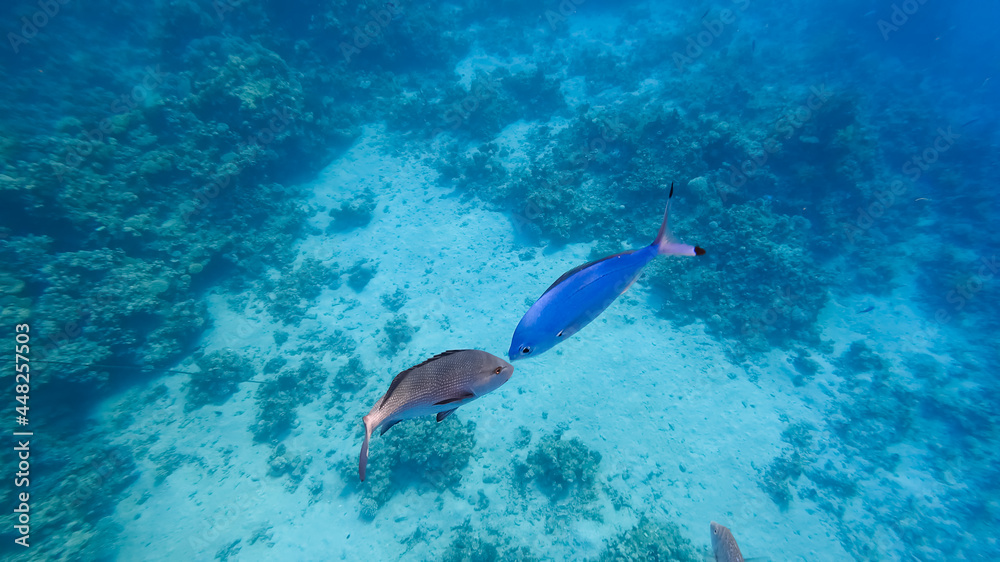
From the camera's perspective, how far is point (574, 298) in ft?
6.23

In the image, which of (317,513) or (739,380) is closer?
(317,513)

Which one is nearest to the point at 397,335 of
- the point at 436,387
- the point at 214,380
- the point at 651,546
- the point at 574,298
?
the point at 214,380

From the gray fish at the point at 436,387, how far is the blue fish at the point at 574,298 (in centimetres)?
28

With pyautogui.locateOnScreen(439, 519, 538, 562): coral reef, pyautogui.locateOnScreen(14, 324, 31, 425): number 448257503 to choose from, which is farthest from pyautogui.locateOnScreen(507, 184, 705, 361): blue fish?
pyautogui.locateOnScreen(14, 324, 31, 425): number 448257503

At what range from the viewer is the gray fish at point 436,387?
2043mm

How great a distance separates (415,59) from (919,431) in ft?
78.6

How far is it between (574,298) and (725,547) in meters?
3.43

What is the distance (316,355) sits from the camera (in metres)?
9.75

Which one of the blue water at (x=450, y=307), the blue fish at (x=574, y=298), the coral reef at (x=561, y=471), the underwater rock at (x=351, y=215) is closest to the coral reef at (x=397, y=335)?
the blue water at (x=450, y=307)

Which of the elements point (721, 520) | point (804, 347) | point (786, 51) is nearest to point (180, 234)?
point (721, 520)

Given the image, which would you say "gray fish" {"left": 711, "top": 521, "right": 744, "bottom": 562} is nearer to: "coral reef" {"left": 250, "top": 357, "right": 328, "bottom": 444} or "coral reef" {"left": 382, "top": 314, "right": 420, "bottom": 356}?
"coral reef" {"left": 382, "top": 314, "right": 420, "bottom": 356}

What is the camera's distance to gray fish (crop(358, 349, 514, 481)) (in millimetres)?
2043

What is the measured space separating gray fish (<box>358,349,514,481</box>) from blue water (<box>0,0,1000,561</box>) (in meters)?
5.98

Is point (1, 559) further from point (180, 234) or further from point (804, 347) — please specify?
point (804, 347)
